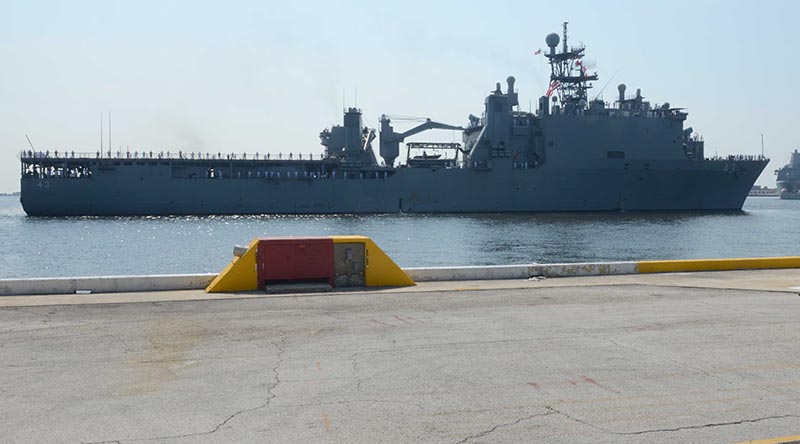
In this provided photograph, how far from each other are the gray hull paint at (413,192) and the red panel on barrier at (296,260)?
4744 cm

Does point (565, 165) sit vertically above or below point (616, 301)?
above

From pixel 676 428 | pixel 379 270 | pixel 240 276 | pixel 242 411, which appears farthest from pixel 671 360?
pixel 240 276

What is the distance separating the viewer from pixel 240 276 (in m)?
10.3

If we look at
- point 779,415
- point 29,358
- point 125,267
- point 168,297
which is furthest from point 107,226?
point 779,415

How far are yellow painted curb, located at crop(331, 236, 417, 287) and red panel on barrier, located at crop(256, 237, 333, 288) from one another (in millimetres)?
369

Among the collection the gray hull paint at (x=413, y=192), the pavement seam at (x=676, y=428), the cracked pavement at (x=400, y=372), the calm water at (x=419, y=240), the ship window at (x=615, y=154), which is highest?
the ship window at (x=615, y=154)

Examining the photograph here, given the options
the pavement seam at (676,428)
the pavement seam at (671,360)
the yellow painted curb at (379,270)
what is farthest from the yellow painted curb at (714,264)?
the pavement seam at (676,428)

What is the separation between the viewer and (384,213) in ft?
194

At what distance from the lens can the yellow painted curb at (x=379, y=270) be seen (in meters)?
10.9

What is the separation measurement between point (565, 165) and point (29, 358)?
54.0 metres

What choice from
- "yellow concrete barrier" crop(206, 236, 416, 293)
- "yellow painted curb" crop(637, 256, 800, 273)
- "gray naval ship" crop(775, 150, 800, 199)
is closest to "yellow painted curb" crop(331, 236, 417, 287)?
"yellow concrete barrier" crop(206, 236, 416, 293)

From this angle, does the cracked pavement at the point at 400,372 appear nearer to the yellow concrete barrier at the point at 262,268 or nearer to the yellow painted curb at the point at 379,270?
the yellow concrete barrier at the point at 262,268

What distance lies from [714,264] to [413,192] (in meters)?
45.8

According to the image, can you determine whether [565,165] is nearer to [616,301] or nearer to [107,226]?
[107,226]
